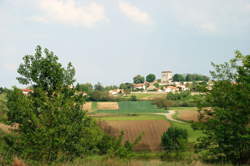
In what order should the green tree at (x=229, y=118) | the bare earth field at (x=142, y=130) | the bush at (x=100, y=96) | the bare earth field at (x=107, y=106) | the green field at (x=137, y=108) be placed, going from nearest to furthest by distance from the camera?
the green tree at (x=229, y=118)
the bare earth field at (x=142, y=130)
the green field at (x=137, y=108)
the bare earth field at (x=107, y=106)
the bush at (x=100, y=96)

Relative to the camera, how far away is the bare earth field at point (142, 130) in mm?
51534

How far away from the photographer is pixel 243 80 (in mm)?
17344

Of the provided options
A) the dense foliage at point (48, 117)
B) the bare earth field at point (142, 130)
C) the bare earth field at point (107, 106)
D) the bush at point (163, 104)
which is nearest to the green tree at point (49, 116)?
the dense foliage at point (48, 117)

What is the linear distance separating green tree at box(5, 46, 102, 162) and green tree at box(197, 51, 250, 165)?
7.74 meters

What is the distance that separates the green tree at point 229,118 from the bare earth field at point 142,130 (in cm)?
3233

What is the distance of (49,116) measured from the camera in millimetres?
11250

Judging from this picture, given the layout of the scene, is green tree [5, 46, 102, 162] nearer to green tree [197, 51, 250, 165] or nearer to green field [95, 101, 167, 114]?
green tree [197, 51, 250, 165]

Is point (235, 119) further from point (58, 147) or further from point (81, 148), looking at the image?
point (58, 147)

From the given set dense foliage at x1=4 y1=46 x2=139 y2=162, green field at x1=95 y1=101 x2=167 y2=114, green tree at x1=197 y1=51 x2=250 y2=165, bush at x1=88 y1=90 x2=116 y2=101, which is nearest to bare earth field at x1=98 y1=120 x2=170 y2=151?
green field at x1=95 y1=101 x2=167 y2=114

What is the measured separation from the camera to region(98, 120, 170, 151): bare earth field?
169ft

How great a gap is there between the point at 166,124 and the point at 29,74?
2255 inches

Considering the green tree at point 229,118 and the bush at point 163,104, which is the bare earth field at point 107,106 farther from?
the green tree at point 229,118

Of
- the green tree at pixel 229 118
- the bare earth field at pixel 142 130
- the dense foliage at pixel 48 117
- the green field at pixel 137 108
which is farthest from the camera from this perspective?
the green field at pixel 137 108

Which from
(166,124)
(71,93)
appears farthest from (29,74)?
(166,124)
